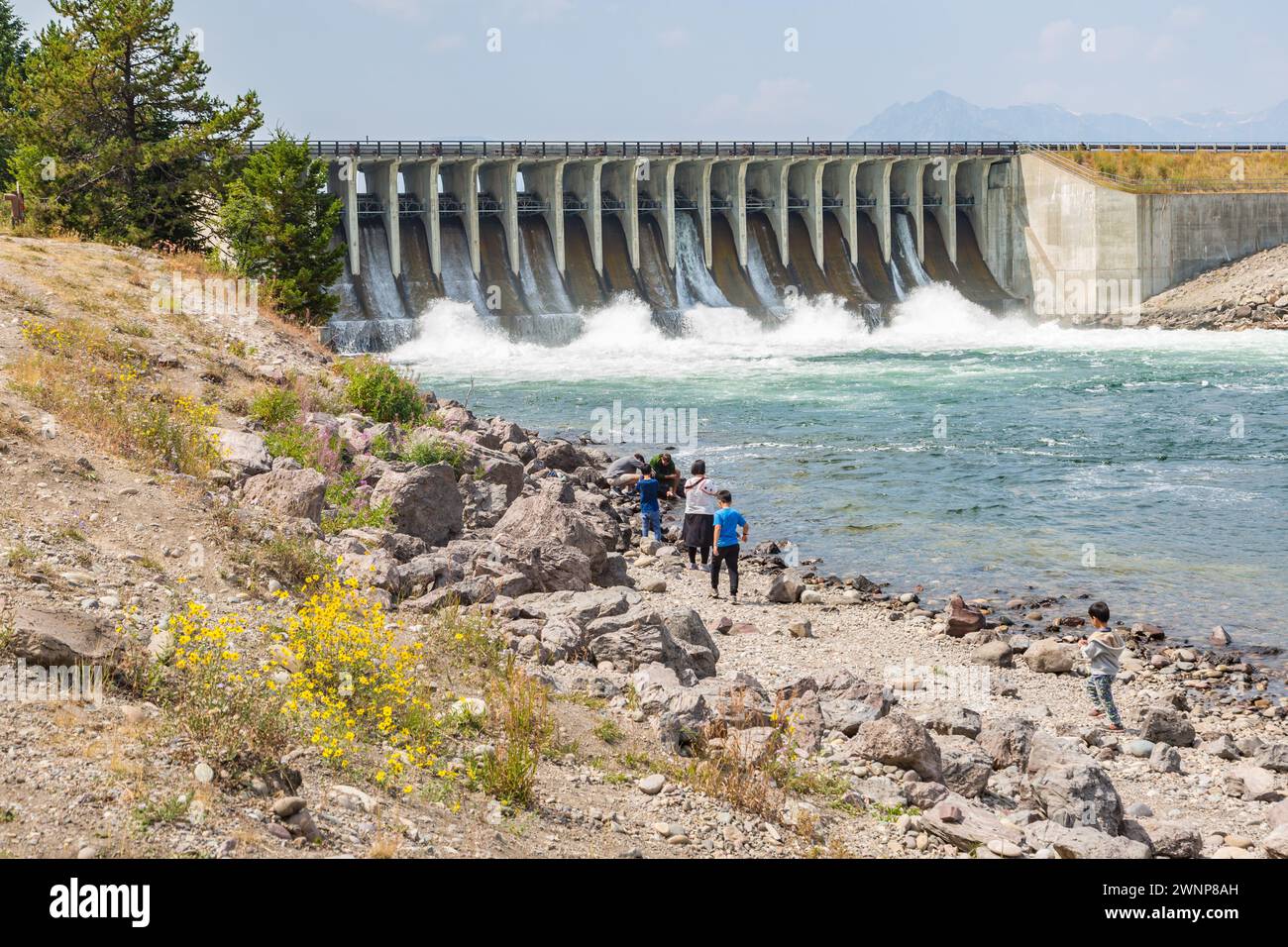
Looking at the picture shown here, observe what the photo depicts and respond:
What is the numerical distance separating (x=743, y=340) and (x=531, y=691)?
48311 millimetres

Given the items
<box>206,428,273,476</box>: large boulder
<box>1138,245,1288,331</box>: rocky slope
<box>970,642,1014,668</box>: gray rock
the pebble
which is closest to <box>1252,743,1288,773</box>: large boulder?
<box>970,642,1014,668</box>: gray rock

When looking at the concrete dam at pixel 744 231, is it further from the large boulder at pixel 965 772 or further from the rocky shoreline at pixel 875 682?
Answer: the large boulder at pixel 965 772

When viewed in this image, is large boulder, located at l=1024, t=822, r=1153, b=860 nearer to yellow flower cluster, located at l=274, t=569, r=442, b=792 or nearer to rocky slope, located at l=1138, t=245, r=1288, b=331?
yellow flower cluster, located at l=274, t=569, r=442, b=792

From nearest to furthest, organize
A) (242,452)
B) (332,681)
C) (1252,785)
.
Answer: (332,681)
(1252,785)
(242,452)

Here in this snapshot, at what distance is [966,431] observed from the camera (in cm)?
3381

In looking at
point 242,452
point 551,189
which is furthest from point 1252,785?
point 551,189

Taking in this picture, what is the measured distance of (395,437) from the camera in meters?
19.4

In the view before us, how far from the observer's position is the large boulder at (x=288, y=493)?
45.7ft

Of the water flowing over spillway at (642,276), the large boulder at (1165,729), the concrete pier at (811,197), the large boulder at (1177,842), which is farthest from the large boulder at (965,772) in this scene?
the concrete pier at (811,197)

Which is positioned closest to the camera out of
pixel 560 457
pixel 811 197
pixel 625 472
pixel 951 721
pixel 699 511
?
pixel 951 721

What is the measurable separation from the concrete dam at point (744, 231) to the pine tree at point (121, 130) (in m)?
15.4

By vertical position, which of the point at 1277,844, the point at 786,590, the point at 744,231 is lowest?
the point at 1277,844

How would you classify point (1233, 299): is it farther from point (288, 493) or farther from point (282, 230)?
point (288, 493)
